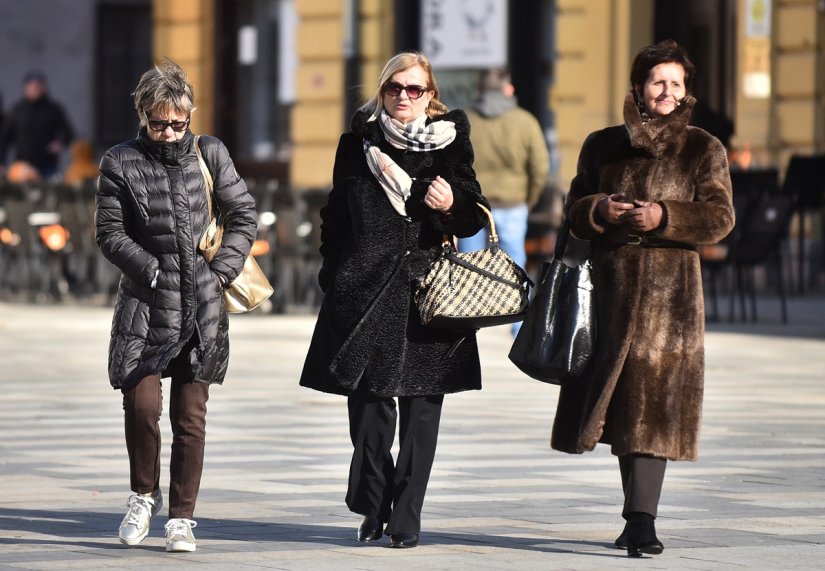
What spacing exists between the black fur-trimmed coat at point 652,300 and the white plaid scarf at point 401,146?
53 cm

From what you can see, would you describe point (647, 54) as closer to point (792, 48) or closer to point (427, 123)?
point (427, 123)

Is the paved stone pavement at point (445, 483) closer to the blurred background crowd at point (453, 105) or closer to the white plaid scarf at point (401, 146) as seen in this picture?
the white plaid scarf at point (401, 146)

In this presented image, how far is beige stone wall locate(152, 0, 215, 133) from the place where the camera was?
2969cm

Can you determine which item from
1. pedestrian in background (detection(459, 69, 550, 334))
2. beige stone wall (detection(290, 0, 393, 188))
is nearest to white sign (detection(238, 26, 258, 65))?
beige stone wall (detection(290, 0, 393, 188))

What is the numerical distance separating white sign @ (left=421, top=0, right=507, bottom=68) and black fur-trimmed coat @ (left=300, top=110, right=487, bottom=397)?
16136mm

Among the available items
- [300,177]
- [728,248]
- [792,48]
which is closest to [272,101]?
[300,177]

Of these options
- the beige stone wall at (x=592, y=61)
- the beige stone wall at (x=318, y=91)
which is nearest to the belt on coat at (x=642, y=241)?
the beige stone wall at (x=592, y=61)

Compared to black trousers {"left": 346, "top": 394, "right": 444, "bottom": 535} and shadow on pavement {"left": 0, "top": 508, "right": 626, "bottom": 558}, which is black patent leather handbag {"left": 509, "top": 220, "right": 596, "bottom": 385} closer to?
black trousers {"left": 346, "top": 394, "right": 444, "bottom": 535}

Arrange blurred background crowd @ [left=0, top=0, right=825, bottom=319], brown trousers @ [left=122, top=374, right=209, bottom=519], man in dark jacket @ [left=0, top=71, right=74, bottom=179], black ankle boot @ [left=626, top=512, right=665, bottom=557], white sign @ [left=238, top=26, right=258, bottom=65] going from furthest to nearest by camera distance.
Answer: white sign @ [left=238, top=26, right=258, bottom=65] < man in dark jacket @ [left=0, top=71, right=74, bottom=179] < blurred background crowd @ [left=0, top=0, right=825, bottom=319] < brown trousers @ [left=122, top=374, right=209, bottom=519] < black ankle boot @ [left=626, top=512, right=665, bottom=557]

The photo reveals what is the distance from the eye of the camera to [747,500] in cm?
881

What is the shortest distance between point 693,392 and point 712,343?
9.73 meters

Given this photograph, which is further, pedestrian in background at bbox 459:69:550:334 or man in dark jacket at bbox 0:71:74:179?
man in dark jacket at bbox 0:71:74:179

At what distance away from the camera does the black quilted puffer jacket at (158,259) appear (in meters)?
7.66

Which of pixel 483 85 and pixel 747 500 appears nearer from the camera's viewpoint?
pixel 747 500
